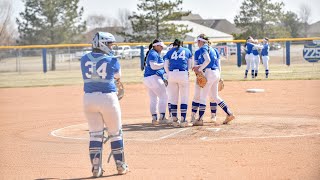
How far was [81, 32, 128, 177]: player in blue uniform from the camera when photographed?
8.91 meters

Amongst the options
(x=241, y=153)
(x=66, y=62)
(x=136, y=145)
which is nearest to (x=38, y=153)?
(x=136, y=145)

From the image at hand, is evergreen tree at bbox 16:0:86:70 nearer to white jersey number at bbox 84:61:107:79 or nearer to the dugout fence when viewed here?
the dugout fence

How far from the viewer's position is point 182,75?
45.2 feet

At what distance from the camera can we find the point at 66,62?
149 feet

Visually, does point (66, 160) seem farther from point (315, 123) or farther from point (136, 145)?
point (315, 123)

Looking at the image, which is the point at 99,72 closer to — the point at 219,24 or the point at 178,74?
the point at 178,74

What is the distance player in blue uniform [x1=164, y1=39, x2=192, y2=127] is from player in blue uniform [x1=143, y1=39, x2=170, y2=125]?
0.28 metres

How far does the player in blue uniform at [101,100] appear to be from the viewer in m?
8.91

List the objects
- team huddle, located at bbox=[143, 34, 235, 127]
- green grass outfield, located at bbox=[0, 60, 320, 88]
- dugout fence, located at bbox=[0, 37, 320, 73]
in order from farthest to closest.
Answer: dugout fence, located at bbox=[0, 37, 320, 73] → green grass outfield, located at bbox=[0, 60, 320, 88] → team huddle, located at bbox=[143, 34, 235, 127]

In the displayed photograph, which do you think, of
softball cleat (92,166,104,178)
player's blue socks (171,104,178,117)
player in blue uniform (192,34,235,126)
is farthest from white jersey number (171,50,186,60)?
softball cleat (92,166,104,178)

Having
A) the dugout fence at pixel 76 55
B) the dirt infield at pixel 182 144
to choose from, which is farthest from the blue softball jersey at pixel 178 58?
the dugout fence at pixel 76 55

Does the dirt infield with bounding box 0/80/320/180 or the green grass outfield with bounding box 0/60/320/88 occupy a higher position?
the green grass outfield with bounding box 0/60/320/88

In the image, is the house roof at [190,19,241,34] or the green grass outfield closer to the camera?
the green grass outfield

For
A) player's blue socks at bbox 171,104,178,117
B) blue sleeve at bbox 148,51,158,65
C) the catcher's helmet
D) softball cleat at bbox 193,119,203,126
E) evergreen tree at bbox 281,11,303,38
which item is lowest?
softball cleat at bbox 193,119,203,126
